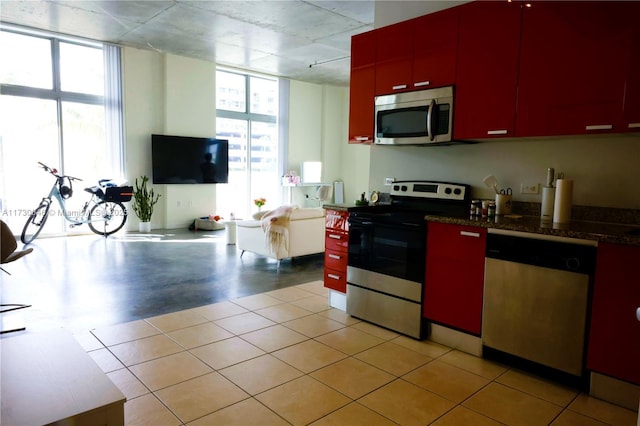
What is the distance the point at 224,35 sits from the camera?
21.6 ft

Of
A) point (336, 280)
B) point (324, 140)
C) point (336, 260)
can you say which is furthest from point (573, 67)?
point (324, 140)

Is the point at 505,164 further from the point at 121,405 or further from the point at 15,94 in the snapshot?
the point at 15,94

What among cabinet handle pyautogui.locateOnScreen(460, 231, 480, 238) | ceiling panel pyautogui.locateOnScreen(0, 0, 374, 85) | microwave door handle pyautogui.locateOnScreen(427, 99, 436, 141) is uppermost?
ceiling panel pyautogui.locateOnScreen(0, 0, 374, 85)

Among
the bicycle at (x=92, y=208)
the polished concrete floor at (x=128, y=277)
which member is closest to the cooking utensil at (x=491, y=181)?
the polished concrete floor at (x=128, y=277)

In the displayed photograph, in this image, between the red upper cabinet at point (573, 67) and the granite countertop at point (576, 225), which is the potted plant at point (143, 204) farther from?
the red upper cabinet at point (573, 67)

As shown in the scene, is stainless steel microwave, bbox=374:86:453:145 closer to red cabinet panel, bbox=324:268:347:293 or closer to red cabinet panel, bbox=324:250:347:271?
red cabinet panel, bbox=324:250:347:271

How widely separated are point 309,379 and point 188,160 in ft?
21.2

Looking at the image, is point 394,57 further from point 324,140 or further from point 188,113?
point 324,140

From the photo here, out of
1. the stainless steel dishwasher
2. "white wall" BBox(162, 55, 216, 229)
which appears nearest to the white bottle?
the stainless steel dishwasher

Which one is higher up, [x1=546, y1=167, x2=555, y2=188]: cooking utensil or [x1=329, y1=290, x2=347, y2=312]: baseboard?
[x1=546, y1=167, x2=555, y2=188]: cooking utensil

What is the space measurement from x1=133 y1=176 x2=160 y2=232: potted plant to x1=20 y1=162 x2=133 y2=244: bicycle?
35cm

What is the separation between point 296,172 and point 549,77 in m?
7.75

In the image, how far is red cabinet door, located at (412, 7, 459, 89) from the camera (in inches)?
124

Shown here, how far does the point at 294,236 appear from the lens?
17.8 ft
